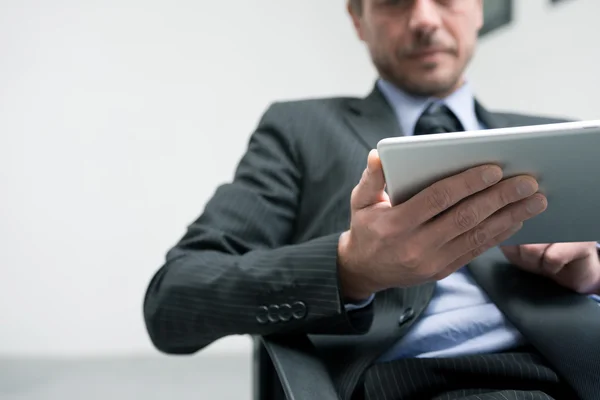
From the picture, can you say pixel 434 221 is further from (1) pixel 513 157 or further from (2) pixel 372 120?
(2) pixel 372 120

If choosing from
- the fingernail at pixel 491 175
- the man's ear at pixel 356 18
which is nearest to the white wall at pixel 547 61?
the man's ear at pixel 356 18

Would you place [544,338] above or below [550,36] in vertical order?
below

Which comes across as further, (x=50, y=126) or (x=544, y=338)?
(x=50, y=126)

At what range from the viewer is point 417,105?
91cm

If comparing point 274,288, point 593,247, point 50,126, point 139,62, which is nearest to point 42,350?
point 50,126

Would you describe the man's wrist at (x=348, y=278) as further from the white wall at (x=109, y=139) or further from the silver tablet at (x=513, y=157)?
the white wall at (x=109, y=139)

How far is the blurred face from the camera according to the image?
36.5 inches

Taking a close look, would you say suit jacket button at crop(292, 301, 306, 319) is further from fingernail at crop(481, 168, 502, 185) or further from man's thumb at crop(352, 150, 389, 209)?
fingernail at crop(481, 168, 502, 185)

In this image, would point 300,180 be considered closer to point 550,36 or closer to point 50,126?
point 550,36

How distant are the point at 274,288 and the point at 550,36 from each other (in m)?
1.17

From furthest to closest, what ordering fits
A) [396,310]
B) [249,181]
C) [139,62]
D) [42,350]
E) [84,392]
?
1. [139,62]
2. [42,350]
3. [84,392]
4. [249,181]
5. [396,310]

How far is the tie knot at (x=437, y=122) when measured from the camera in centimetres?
83

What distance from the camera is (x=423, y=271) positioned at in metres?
0.52

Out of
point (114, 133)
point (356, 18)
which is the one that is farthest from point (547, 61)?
point (114, 133)
